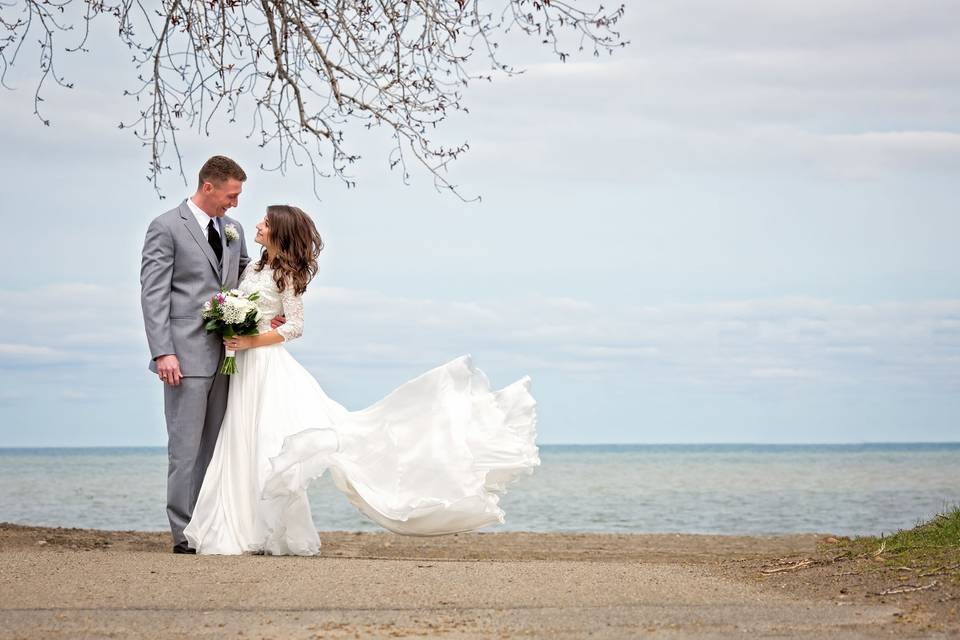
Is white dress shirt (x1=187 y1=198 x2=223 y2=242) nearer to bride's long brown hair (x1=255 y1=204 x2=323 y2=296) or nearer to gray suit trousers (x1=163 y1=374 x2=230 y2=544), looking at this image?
bride's long brown hair (x1=255 y1=204 x2=323 y2=296)

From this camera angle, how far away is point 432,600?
5246 millimetres

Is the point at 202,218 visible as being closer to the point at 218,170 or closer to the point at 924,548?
the point at 218,170

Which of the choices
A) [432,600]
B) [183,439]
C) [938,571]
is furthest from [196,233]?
[938,571]

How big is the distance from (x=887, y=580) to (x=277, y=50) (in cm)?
527

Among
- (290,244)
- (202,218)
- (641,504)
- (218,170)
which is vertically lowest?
(641,504)

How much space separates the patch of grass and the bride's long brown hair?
12.4 ft

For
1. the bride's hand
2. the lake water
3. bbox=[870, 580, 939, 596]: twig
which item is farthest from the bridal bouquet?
the lake water

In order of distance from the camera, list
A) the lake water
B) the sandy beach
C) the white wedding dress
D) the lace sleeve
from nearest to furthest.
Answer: the sandy beach, the white wedding dress, the lace sleeve, the lake water

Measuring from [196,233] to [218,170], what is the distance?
1.45ft

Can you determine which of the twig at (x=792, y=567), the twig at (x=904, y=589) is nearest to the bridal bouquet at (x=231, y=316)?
the twig at (x=792, y=567)

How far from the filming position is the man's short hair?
7.39 meters

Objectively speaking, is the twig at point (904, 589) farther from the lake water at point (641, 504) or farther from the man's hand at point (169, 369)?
the lake water at point (641, 504)

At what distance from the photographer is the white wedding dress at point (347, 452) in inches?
269

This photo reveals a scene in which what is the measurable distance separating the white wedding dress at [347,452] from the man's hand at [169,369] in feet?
1.22
